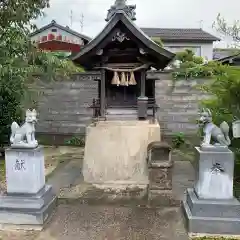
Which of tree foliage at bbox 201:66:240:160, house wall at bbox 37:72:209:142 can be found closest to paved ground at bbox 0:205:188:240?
tree foliage at bbox 201:66:240:160

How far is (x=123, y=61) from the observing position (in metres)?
8.44

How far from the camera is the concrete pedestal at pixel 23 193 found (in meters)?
5.53

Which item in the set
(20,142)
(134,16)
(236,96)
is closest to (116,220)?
(20,142)

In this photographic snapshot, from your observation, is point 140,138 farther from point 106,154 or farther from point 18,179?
point 18,179

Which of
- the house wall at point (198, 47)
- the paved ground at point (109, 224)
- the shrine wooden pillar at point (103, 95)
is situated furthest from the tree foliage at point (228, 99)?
the house wall at point (198, 47)

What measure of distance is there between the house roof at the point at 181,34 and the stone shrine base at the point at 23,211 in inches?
774

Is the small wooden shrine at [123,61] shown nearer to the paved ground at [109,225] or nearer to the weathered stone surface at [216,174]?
the paved ground at [109,225]

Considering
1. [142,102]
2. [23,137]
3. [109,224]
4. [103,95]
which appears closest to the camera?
[109,224]

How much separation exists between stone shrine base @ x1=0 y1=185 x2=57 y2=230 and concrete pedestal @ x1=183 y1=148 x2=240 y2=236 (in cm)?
253

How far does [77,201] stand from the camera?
22.3 ft

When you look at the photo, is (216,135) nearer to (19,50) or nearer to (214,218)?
(214,218)

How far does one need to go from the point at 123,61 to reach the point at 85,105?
15.9 ft

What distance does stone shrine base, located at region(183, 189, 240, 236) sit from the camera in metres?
5.25

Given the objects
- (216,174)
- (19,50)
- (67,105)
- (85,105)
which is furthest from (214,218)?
(67,105)
